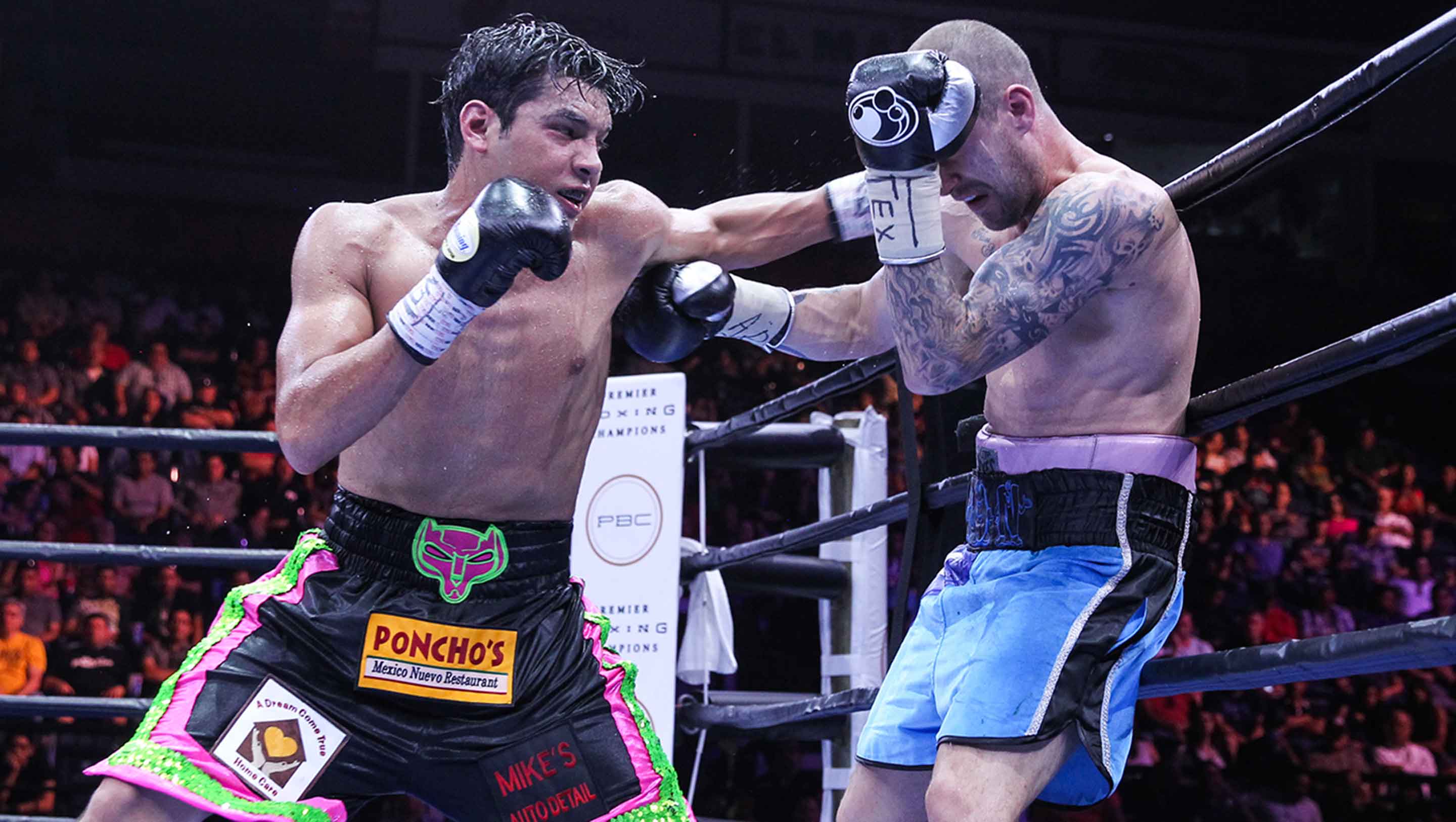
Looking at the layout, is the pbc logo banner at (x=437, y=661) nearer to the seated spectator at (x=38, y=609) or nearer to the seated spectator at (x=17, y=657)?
the seated spectator at (x=17, y=657)

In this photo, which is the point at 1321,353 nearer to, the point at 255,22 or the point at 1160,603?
the point at 1160,603

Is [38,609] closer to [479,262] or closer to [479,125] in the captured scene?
[479,125]

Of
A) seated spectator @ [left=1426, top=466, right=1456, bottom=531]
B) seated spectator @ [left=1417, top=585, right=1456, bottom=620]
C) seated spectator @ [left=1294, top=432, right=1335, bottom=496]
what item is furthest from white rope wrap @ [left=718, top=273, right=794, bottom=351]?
seated spectator @ [left=1426, top=466, right=1456, bottom=531]

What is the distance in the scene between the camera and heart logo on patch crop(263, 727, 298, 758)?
1.83 meters

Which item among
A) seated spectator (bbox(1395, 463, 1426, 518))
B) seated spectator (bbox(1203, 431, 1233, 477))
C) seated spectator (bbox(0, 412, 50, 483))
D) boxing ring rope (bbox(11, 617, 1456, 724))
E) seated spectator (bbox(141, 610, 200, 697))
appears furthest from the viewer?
seated spectator (bbox(1203, 431, 1233, 477))

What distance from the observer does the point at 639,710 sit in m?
2.06

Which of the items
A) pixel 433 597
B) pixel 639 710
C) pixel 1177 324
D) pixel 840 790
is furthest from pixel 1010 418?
Answer: pixel 840 790

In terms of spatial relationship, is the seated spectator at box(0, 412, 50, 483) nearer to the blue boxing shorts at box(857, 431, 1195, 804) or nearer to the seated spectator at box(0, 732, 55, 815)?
the seated spectator at box(0, 732, 55, 815)

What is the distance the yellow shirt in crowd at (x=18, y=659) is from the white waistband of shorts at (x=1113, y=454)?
16.3ft

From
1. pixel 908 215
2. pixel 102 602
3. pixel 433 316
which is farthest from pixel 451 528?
pixel 102 602

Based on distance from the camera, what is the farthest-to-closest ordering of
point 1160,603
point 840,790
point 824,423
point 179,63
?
point 179,63 < point 824,423 < point 840,790 < point 1160,603

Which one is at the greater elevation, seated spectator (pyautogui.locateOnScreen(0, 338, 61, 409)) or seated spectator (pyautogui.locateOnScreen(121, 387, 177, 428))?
seated spectator (pyautogui.locateOnScreen(0, 338, 61, 409))

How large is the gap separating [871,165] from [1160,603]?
2.15 ft

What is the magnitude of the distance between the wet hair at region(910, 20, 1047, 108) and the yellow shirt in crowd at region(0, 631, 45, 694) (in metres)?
5.00
